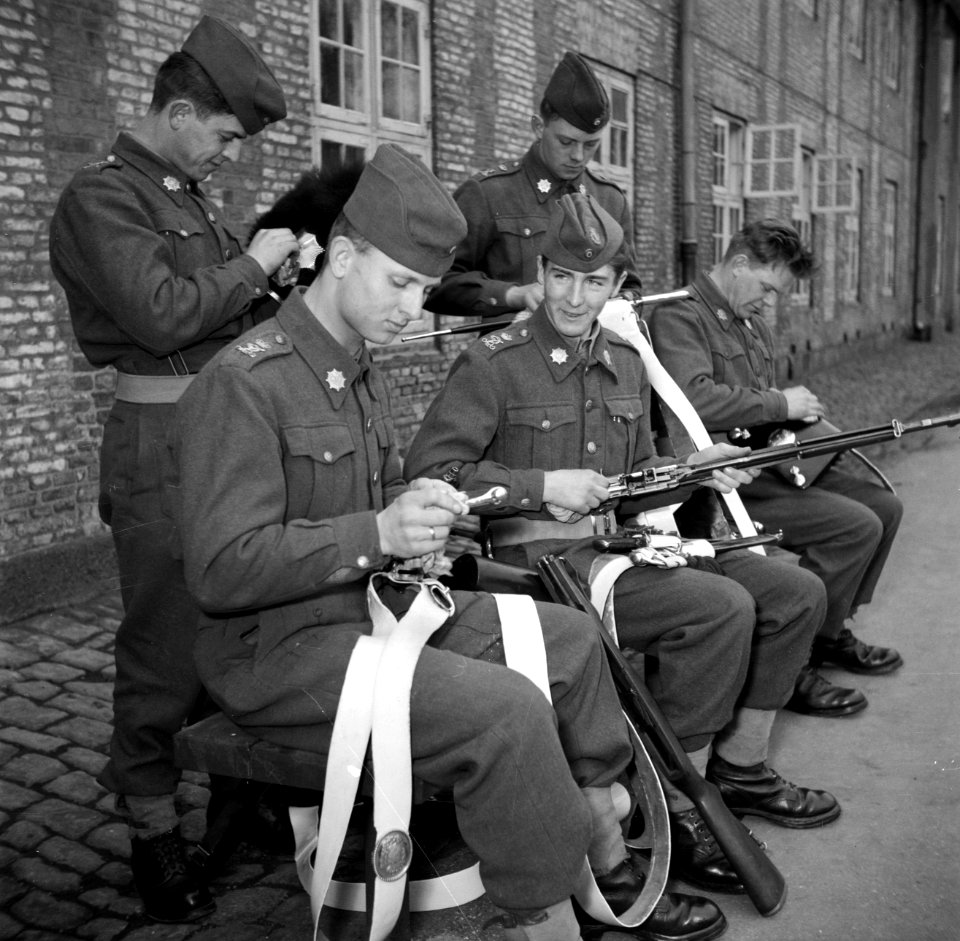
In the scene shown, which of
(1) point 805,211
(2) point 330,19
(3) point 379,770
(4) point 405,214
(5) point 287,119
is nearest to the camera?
(3) point 379,770

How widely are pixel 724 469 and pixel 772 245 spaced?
148cm

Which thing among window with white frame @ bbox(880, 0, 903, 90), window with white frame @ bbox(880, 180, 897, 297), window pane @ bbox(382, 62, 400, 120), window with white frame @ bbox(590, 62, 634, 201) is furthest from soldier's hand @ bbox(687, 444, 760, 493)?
window with white frame @ bbox(880, 180, 897, 297)

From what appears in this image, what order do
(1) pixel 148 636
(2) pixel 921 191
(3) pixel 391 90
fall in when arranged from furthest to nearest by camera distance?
(2) pixel 921 191 → (3) pixel 391 90 → (1) pixel 148 636

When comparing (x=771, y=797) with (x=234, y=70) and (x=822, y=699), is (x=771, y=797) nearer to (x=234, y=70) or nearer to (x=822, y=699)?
(x=822, y=699)

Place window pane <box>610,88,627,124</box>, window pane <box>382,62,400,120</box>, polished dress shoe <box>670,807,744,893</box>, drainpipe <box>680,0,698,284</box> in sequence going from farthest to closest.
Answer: drainpipe <box>680,0,698,284</box>, window pane <box>610,88,627,124</box>, window pane <box>382,62,400,120</box>, polished dress shoe <box>670,807,744,893</box>

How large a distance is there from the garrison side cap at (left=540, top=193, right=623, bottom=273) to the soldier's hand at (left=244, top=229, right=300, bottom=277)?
0.75m

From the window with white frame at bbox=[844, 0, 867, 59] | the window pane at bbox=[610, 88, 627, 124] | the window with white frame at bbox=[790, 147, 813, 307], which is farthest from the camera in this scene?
the window with white frame at bbox=[844, 0, 867, 59]

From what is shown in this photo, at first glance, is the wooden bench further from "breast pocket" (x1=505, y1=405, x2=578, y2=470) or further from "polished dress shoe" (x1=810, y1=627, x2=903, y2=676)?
"polished dress shoe" (x1=810, y1=627, x2=903, y2=676)

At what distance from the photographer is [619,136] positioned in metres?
12.9

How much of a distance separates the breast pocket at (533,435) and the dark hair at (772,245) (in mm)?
1492

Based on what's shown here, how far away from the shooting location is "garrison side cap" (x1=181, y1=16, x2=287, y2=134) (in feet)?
10.1

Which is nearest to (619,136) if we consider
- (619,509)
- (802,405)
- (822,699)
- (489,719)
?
(802,405)

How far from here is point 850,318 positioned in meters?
22.1

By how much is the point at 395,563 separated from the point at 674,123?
1251 centimetres
